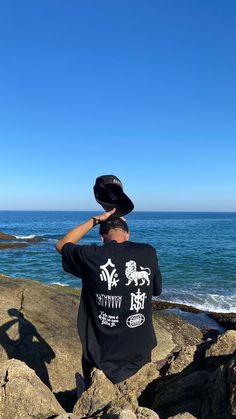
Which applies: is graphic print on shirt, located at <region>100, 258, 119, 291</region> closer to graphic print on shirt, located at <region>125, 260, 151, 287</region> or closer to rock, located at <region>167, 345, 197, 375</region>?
graphic print on shirt, located at <region>125, 260, 151, 287</region>

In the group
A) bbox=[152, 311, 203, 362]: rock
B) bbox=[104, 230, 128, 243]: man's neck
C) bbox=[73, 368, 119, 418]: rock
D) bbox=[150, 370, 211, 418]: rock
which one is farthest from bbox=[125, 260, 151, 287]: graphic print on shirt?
bbox=[152, 311, 203, 362]: rock

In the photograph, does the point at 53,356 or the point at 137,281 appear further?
the point at 53,356

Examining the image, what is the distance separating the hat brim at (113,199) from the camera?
425cm

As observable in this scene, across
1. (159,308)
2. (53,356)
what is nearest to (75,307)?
(53,356)

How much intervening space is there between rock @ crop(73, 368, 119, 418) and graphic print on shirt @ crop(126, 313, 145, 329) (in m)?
0.60

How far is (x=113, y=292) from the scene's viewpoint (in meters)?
4.12

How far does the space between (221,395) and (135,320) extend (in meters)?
1.08

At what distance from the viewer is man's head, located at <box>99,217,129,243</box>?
4180 mm

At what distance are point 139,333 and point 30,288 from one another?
705 cm

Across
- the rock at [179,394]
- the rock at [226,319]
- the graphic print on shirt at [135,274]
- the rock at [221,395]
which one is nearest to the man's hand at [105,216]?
the graphic print on shirt at [135,274]

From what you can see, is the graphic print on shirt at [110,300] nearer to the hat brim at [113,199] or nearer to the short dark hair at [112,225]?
the short dark hair at [112,225]

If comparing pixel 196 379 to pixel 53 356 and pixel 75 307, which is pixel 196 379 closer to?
pixel 53 356

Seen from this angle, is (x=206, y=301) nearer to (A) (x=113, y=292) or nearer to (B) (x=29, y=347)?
(B) (x=29, y=347)

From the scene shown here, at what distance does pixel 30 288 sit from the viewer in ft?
35.7
